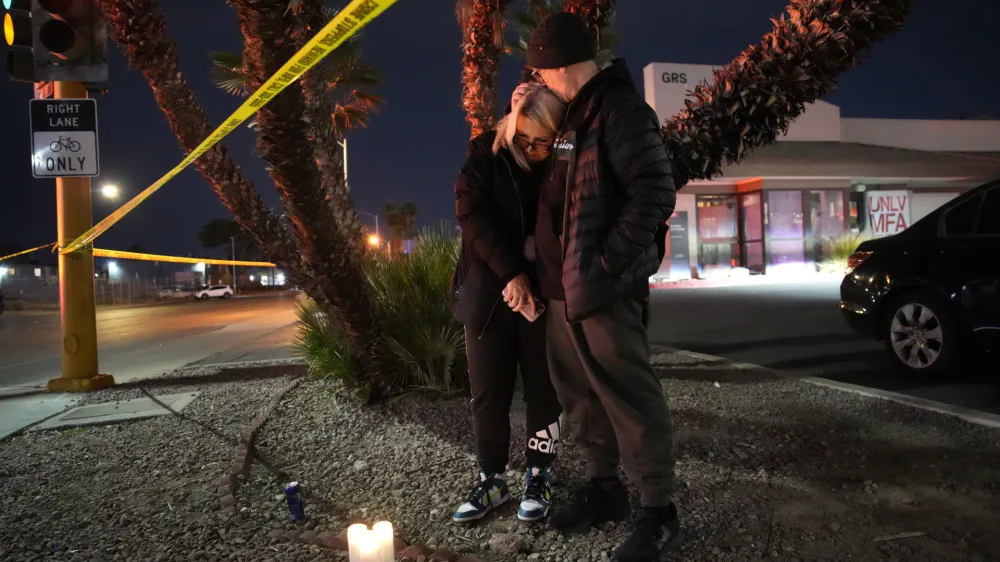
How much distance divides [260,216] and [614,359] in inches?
135

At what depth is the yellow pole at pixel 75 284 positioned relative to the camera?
22.2ft

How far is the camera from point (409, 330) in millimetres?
4879

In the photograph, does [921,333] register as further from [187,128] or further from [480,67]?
[187,128]

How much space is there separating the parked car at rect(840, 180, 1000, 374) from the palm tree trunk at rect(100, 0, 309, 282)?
495 centimetres

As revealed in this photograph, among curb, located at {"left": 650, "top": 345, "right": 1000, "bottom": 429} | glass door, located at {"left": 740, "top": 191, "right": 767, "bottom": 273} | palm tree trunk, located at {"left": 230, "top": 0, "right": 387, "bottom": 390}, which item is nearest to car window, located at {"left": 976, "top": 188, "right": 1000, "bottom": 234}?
curb, located at {"left": 650, "top": 345, "right": 1000, "bottom": 429}

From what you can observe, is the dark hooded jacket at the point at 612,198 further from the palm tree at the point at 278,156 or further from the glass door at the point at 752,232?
the glass door at the point at 752,232

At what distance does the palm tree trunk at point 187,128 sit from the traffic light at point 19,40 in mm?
1339

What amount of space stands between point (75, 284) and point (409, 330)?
4.22 m

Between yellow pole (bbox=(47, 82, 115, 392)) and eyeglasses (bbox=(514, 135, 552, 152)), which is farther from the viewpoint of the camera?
yellow pole (bbox=(47, 82, 115, 392))

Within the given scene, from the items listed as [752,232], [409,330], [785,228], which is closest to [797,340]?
[409,330]

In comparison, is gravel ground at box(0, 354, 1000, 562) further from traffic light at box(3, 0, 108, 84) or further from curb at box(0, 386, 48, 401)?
traffic light at box(3, 0, 108, 84)

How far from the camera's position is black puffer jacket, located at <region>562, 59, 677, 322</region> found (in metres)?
2.44

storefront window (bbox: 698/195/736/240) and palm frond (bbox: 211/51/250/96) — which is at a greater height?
palm frond (bbox: 211/51/250/96)

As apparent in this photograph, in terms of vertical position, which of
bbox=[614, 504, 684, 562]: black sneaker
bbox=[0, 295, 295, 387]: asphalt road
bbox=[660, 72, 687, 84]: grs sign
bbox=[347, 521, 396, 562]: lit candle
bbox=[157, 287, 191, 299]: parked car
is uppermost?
bbox=[660, 72, 687, 84]: grs sign
